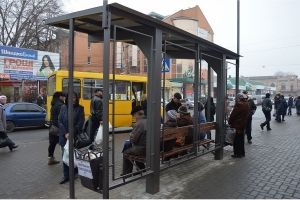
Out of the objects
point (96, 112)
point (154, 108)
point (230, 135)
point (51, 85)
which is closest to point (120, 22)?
point (154, 108)

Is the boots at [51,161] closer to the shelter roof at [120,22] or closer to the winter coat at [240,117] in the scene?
the shelter roof at [120,22]

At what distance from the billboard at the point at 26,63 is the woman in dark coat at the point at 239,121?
60.7ft

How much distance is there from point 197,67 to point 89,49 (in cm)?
4647

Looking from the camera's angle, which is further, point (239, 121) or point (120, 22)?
point (239, 121)

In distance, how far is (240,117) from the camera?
23.4 feet

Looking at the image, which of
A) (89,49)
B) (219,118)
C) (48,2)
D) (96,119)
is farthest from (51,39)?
(219,118)

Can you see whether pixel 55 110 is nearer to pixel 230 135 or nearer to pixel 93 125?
pixel 93 125

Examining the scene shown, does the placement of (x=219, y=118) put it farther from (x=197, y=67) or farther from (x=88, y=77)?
(x=88, y=77)

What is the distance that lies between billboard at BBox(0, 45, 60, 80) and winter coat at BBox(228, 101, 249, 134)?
18517 millimetres

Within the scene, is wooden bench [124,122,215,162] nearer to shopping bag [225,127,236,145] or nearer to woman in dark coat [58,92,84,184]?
shopping bag [225,127,236,145]

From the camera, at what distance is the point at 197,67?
6.02m

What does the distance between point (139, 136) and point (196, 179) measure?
153 centimetres

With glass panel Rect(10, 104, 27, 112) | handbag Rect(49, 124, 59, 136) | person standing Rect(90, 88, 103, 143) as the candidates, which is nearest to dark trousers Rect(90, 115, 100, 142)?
person standing Rect(90, 88, 103, 143)

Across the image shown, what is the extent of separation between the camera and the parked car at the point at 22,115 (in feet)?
39.9
